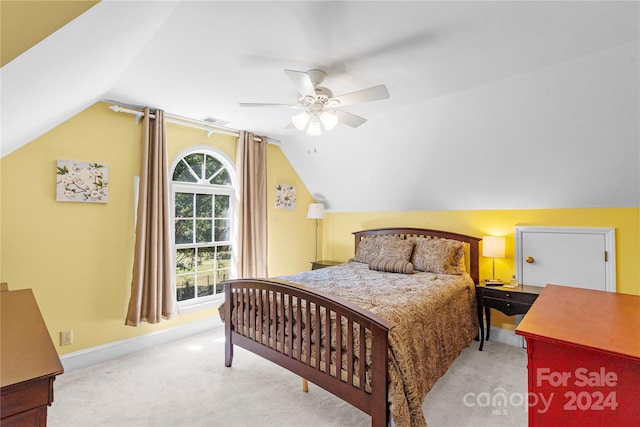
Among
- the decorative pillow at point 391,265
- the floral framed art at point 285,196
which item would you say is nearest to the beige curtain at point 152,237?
the floral framed art at point 285,196

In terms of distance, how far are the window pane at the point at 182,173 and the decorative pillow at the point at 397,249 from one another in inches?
104

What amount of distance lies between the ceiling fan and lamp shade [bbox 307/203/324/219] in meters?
2.34

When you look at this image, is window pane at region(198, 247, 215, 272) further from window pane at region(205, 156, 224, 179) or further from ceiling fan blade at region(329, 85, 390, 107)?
ceiling fan blade at region(329, 85, 390, 107)

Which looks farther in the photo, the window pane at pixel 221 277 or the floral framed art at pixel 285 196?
the floral framed art at pixel 285 196

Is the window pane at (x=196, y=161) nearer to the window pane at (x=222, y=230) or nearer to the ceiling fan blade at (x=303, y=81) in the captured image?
the window pane at (x=222, y=230)

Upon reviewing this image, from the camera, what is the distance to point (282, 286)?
2.38 meters

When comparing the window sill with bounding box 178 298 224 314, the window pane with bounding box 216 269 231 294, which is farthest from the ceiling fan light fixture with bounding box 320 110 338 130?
the window sill with bounding box 178 298 224 314

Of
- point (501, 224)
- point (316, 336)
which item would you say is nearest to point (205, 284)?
point (316, 336)

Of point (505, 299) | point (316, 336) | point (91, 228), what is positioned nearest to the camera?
point (316, 336)

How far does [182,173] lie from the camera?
379cm

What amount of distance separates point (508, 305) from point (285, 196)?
3.27 metres

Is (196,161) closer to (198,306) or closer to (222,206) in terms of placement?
(222,206)

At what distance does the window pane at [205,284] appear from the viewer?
13.1 ft

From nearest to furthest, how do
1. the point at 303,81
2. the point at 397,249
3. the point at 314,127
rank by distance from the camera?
1. the point at 303,81
2. the point at 314,127
3. the point at 397,249
